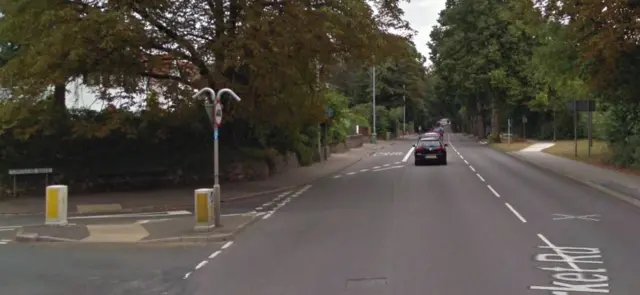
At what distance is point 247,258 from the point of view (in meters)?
11.2

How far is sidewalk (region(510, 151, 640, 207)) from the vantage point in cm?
2081

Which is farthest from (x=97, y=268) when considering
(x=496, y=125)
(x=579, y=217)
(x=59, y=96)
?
(x=496, y=125)

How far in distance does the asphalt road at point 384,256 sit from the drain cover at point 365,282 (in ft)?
0.04

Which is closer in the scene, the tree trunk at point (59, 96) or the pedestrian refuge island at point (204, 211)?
the pedestrian refuge island at point (204, 211)

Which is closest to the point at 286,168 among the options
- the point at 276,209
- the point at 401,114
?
the point at 276,209

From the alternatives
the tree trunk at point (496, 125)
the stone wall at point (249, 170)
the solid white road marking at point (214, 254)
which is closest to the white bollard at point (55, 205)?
the solid white road marking at point (214, 254)

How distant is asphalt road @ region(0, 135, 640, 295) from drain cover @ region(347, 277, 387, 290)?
0.04 feet

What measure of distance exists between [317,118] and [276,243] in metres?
15.8

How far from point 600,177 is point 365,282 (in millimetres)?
19309

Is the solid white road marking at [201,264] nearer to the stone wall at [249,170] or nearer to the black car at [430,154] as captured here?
the stone wall at [249,170]

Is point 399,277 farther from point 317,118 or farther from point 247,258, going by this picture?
point 317,118

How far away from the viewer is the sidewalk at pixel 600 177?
20812mm

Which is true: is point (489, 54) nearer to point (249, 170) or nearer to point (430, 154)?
point (430, 154)

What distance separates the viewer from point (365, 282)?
9.09 metres
